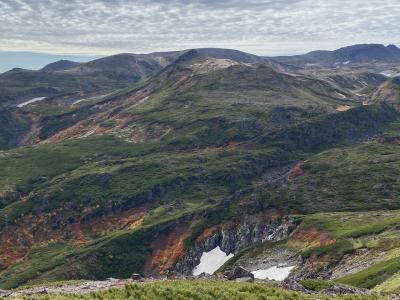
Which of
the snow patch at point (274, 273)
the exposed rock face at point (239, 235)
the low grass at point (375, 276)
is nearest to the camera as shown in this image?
the low grass at point (375, 276)

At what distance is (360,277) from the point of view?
67625 millimetres

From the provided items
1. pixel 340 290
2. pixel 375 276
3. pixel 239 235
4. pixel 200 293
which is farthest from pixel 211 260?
pixel 200 293

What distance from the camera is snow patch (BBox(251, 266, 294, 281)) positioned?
93.6 meters

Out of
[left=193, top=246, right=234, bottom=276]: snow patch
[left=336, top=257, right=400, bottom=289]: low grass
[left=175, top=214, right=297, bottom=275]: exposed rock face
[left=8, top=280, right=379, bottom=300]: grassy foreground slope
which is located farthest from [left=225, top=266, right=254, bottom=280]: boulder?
[left=193, top=246, right=234, bottom=276]: snow patch

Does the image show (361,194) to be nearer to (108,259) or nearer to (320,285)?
(108,259)

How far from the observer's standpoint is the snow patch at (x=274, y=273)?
93.6m

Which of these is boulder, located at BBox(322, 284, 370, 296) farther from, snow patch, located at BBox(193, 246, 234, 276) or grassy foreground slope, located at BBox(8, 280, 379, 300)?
snow patch, located at BBox(193, 246, 234, 276)

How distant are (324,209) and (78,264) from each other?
268ft

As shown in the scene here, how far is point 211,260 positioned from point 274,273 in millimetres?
43406

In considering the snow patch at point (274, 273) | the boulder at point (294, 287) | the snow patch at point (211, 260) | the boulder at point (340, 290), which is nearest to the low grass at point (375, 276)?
the boulder at point (340, 290)

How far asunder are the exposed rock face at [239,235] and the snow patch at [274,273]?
3051 cm

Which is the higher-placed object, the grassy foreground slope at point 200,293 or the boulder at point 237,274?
the grassy foreground slope at point 200,293

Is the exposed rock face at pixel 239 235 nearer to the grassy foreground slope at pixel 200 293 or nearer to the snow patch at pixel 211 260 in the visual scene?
the snow patch at pixel 211 260

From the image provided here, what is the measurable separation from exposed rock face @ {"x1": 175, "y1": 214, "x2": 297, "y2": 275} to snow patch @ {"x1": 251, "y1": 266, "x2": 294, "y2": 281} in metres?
30.5
